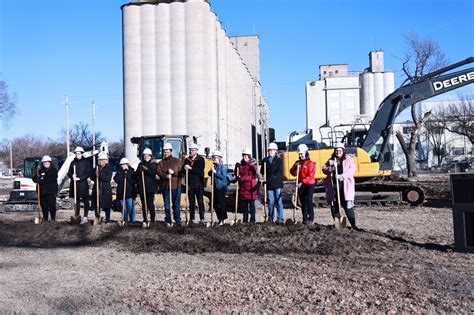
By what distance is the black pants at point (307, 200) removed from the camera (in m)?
14.1

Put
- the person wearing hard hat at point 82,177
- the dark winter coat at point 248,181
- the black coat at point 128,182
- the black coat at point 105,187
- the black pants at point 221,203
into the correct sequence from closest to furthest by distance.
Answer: the dark winter coat at point 248,181
the black pants at point 221,203
the black coat at point 105,187
the person wearing hard hat at point 82,177
the black coat at point 128,182

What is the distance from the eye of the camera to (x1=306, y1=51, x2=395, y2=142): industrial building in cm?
7150

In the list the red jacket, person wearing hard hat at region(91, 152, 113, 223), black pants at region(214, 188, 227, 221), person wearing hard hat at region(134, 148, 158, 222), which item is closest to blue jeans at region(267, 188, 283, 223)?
the red jacket

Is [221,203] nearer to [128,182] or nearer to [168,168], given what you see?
[168,168]

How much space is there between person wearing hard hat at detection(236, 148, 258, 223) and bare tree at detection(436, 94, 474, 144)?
127 feet

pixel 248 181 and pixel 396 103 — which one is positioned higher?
pixel 396 103

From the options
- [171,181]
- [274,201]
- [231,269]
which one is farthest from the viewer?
[171,181]

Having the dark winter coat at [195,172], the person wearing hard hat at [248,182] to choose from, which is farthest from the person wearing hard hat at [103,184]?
→ the person wearing hard hat at [248,182]

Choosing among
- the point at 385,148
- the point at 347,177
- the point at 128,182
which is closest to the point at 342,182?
the point at 347,177

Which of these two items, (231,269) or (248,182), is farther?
(248,182)

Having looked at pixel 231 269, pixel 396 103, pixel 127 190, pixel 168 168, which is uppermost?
pixel 396 103

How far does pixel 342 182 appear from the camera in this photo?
43.4ft

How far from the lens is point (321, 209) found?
2092cm

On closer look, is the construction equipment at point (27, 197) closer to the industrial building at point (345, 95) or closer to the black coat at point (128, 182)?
the black coat at point (128, 182)
